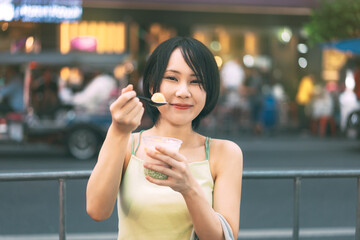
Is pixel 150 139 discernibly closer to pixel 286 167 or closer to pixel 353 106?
pixel 286 167

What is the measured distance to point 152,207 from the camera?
189cm

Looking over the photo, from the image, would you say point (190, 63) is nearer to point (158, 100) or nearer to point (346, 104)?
point (158, 100)

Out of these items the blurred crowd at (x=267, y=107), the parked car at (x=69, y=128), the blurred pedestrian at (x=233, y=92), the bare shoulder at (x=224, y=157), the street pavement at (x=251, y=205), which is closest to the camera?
the bare shoulder at (x=224, y=157)

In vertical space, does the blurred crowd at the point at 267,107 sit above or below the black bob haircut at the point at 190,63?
below

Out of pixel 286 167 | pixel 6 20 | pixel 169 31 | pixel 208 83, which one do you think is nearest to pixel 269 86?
pixel 169 31

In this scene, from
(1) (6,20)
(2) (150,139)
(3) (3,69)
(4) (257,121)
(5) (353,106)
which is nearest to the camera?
(2) (150,139)

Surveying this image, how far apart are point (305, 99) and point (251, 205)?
1079cm

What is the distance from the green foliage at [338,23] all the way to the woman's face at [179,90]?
2586 millimetres

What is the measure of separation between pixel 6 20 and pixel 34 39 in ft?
4.64

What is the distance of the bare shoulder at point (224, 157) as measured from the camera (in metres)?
1.98

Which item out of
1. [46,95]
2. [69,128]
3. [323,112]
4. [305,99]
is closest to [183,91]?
[69,128]

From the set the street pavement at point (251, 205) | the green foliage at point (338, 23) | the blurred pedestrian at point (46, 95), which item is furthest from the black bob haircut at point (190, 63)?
the blurred pedestrian at point (46, 95)

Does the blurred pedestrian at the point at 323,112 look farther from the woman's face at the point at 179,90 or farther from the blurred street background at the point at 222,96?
the woman's face at the point at 179,90

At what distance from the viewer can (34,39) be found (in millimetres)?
10836
